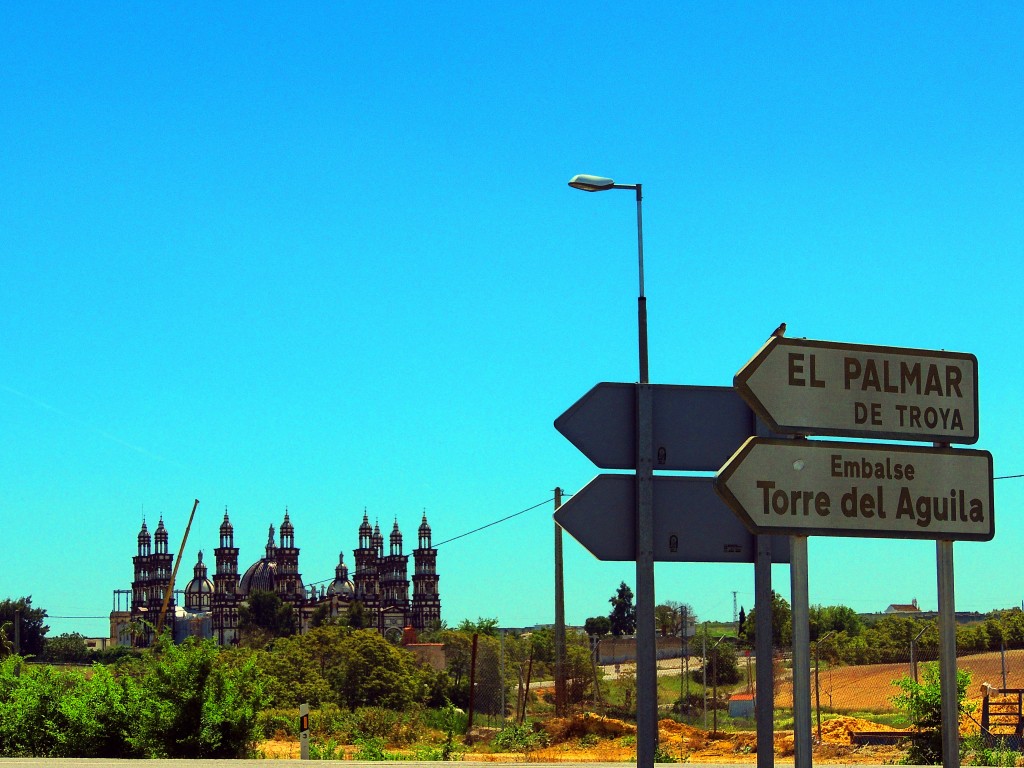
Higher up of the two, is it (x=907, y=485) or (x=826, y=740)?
(x=907, y=485)

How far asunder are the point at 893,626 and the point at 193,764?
2416 inches

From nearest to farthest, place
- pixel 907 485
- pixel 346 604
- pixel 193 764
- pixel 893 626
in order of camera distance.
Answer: pixel 907 485 → pixel 193 764 → pixel 893 626 → pixel 346 604

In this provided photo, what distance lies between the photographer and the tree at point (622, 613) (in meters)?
156

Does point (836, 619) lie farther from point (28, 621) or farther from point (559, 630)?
point (28, 621)

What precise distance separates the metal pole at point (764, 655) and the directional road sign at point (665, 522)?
0.34 feet

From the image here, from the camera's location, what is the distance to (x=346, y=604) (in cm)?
18700

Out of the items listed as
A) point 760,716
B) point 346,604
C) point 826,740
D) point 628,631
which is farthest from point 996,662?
point 346,604

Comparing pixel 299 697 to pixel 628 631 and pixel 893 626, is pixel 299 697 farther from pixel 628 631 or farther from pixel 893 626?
pixel 628 631

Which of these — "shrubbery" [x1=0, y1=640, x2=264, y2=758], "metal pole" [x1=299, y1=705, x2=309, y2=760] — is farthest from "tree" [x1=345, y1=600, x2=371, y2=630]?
"metal pole" [x1=299, y1=705, x2=309, y2=760]

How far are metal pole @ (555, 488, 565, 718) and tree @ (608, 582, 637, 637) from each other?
406 feet

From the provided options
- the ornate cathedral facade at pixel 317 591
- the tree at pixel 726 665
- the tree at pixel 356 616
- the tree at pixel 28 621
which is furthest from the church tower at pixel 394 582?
the tree at pixel 726 665

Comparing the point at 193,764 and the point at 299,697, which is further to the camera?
the point at 299,697

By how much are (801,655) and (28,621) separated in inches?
6239

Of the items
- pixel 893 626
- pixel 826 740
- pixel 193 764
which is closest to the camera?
pixel 193 764
